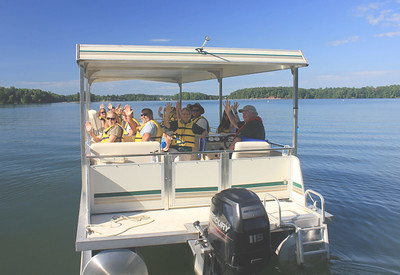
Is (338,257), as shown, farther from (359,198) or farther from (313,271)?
(359,198)

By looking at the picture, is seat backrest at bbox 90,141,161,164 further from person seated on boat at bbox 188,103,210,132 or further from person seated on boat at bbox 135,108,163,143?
person seated on boat at bbox 188,103,210,132

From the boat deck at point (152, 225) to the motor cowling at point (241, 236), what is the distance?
547 mm

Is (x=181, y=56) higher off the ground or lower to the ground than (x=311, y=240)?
higher

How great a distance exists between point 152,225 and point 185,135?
6.38 feet

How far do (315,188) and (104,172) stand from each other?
18.3 ft

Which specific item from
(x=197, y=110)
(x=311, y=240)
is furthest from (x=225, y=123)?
(x=311, y=240)

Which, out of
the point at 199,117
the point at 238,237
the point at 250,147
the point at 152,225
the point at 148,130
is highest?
the point at 199,117

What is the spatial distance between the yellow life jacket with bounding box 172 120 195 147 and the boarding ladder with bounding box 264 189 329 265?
192cm

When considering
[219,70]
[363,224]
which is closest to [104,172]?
[219,70]

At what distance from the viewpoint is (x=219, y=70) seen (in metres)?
6.95

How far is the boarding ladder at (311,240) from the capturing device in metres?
3.53

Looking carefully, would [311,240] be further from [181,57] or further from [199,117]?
[199,117]

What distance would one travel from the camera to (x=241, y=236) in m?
2.92

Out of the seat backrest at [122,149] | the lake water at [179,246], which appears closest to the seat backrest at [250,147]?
the seat backrest at [122,149]
